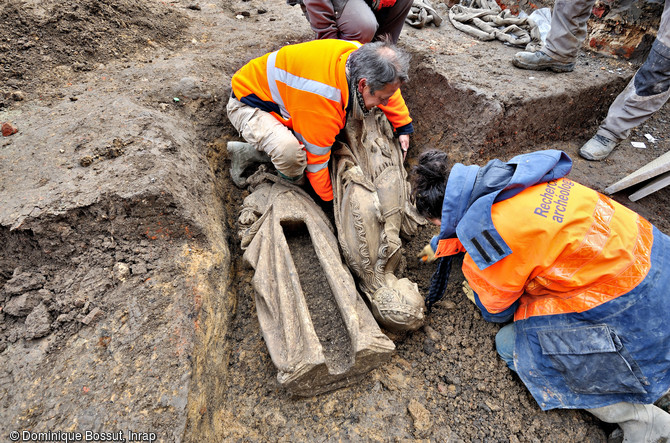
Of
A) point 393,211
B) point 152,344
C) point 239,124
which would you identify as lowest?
point 152,344

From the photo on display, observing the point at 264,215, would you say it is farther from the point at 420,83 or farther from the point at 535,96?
the point at 535,96

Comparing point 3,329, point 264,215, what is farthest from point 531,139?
point 3,329

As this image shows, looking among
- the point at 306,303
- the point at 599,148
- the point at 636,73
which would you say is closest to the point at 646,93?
the point at 636,73

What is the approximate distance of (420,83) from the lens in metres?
3.83

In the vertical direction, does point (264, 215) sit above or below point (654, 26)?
below

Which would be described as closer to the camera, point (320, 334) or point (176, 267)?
point (320, 334)

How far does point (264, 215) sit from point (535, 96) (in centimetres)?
278

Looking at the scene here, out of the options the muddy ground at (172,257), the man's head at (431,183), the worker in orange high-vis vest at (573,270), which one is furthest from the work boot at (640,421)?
the man's head at (431,183)

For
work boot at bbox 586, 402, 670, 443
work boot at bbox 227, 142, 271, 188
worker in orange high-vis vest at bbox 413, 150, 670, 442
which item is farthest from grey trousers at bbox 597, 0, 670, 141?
work boot at bbox 227, 142, 271, 188

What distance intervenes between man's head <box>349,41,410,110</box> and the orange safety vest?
1112mm

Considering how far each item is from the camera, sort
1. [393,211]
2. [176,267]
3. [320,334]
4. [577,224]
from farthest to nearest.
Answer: [393,211], [176,267], [320,334], [577,224]

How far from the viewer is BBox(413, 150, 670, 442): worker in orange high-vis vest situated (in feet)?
5.47

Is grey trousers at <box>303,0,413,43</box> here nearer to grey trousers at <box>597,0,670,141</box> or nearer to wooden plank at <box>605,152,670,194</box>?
grey trousers at <box>597,0,670,141</box>

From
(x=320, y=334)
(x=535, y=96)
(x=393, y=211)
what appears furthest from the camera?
(x=535, y=96)
